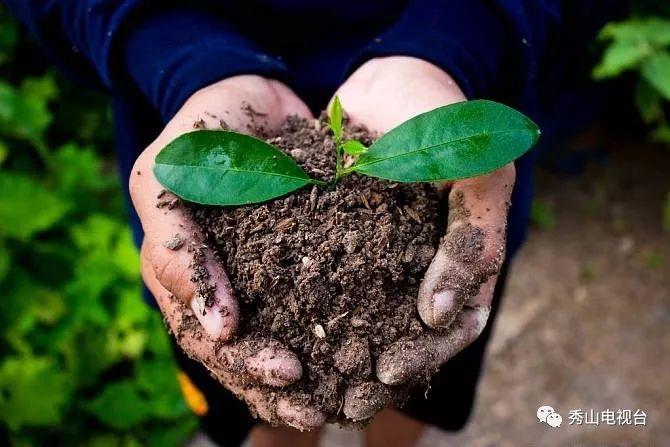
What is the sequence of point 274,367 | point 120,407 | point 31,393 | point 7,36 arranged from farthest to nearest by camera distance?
point 7,36
point 120,407
point 31,393
point 274,367

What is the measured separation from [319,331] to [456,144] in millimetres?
317

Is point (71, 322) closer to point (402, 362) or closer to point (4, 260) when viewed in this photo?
point (4, 260)

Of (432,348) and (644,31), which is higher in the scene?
(432,348)

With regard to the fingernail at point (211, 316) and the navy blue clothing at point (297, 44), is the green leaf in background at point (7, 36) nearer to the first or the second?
the navy blue clothing at point (297, 44)

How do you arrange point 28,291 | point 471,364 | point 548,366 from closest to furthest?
point 471,364, point 28,291, point 548,366

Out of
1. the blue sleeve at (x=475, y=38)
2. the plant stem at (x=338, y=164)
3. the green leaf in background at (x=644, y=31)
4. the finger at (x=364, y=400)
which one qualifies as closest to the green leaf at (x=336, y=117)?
the plant stem at (x=338, y=164)

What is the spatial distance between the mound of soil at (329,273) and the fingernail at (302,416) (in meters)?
0.01

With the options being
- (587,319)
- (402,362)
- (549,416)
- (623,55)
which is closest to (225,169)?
(402,362)

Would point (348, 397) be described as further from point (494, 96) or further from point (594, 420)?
point (594, 420)

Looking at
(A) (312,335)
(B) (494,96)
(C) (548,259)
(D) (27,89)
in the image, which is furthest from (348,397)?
(D) (27,89)

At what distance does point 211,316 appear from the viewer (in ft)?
2.91

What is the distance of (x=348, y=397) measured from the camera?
0.90m

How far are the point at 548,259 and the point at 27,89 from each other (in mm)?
1988

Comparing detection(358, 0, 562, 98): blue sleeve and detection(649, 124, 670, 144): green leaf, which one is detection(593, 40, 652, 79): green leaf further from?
detection(358, 0, 562, 98): blue sleeve
